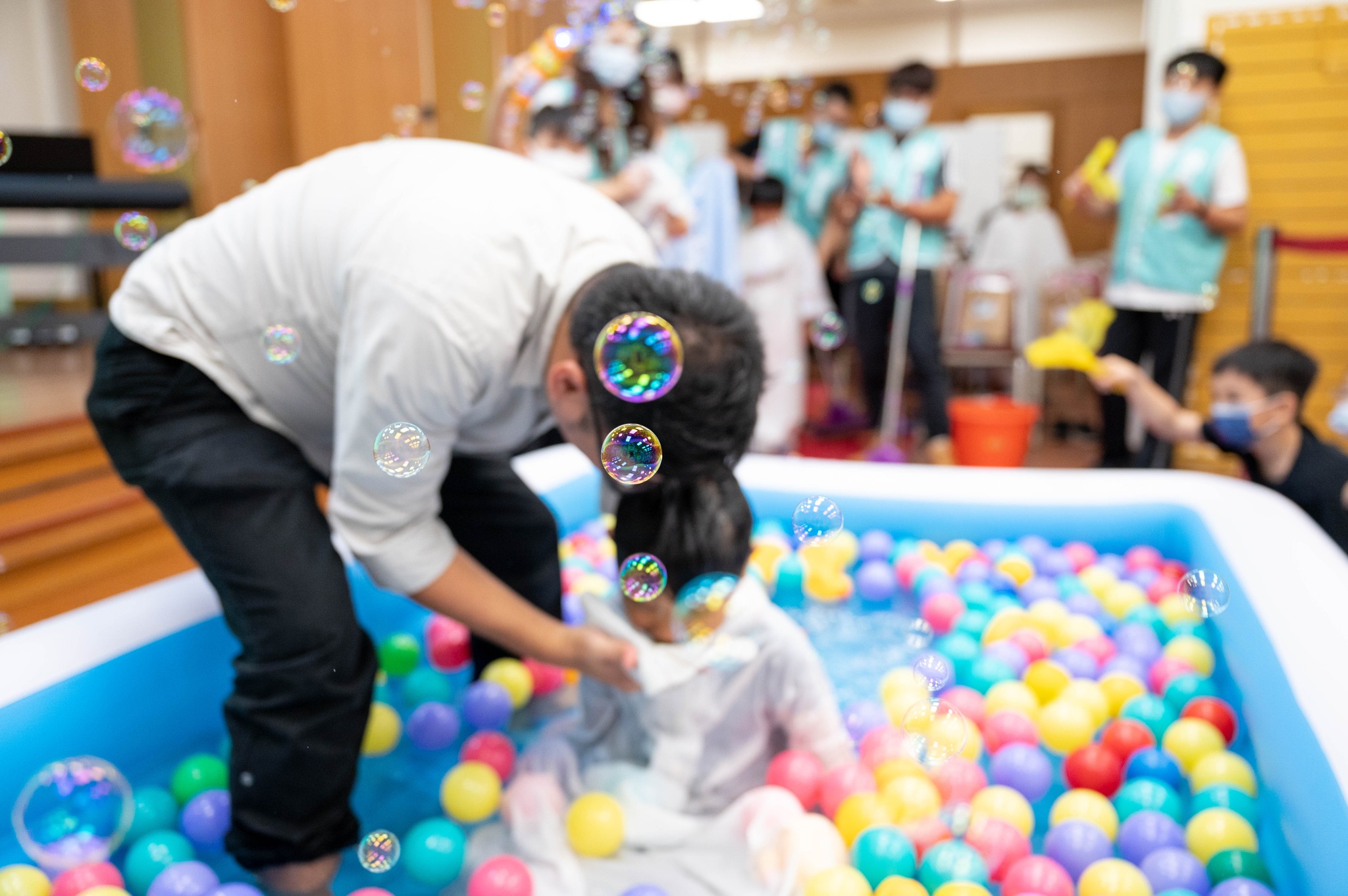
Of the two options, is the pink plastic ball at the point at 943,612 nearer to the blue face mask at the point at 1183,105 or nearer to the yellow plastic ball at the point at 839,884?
the yellow plastic ball at the point at 839,884

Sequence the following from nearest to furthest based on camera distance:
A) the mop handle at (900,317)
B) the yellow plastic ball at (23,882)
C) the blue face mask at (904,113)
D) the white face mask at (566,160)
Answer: the yellow plastic ball at (23,882) → the white face mask at (566,160) → the blue face mask at (904,113) → the mop handle at (900,317)

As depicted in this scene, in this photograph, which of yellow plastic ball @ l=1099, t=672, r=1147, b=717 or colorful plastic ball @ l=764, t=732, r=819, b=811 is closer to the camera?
colorful plastic ball @ l=764, t=732, r=819, b=811

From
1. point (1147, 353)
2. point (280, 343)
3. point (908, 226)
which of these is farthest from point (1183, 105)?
point (280, 343)

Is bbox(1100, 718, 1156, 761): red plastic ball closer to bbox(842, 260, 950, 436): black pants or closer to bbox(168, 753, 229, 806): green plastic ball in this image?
bbox(168, 753, 229, 806): green plastic ball

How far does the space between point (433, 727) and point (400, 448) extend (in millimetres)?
609

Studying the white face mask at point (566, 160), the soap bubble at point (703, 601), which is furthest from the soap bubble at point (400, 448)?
the white face mask at point (566, 160)

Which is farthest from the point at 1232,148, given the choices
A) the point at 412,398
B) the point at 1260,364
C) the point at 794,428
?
the point at 412,398

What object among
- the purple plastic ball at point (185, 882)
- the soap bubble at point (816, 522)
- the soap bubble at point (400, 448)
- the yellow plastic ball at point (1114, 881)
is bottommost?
the purple plastic ball at point (185, 882)

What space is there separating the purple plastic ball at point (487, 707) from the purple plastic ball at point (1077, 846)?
748 millimetres

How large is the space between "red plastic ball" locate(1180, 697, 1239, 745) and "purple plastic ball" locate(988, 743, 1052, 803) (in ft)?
0.78

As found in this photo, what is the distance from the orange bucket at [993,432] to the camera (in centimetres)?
301

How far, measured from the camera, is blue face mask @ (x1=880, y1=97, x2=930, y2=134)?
322 cm

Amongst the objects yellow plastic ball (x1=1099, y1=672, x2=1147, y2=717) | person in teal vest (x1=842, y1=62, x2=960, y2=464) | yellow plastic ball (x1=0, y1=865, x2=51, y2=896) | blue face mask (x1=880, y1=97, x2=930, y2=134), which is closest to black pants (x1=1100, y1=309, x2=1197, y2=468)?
person in teal vest (x1=842, y1=62, x2=960, y2=464)

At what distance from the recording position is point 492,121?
2.70 meters
